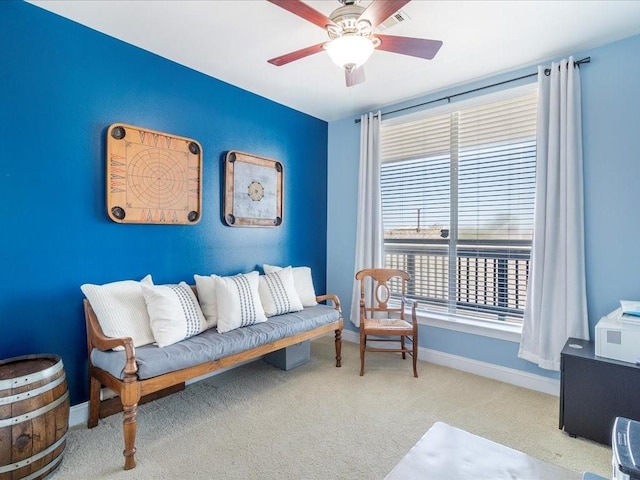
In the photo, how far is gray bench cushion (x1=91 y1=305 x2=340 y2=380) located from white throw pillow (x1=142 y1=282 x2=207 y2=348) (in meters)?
0.05

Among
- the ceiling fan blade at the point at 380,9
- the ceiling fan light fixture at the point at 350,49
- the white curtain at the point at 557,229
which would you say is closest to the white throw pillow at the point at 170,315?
the ceiling fan light fixture at the point at 350,49

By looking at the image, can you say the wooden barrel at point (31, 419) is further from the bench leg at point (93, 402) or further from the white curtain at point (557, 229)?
the white curtain at point (557, 229)

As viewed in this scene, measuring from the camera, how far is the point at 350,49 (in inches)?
68.1

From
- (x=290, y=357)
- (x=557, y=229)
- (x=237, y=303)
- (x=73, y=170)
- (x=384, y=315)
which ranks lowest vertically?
(x=290, y=357)

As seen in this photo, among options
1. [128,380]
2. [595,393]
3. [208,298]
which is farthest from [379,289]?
[128,380]

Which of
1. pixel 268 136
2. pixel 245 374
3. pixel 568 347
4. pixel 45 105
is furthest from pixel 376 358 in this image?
pixel 45 105

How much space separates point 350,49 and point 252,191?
1.92 meters

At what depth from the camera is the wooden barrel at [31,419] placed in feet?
5.14

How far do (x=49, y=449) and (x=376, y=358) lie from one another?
8.54 feet

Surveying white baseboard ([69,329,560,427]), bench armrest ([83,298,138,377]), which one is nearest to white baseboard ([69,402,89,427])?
white baseboard ([69,329,560,427])

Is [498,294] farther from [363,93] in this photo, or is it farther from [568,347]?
[363,93]

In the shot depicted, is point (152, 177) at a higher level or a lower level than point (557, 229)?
higher

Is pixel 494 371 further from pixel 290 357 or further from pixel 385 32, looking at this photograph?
pixel 385 32

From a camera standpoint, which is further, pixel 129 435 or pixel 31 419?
pixel 129 435
